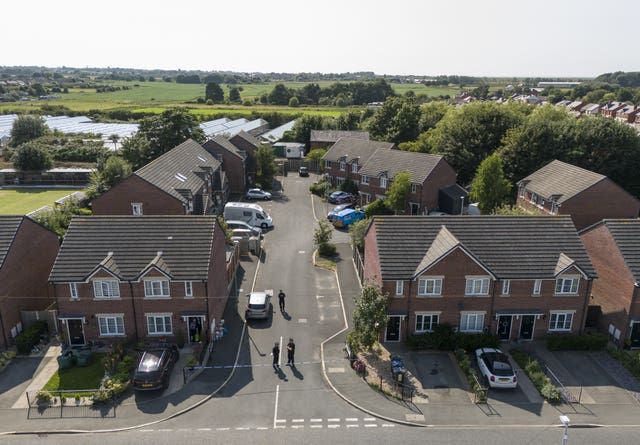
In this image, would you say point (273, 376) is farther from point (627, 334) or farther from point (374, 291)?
point (627, 334)

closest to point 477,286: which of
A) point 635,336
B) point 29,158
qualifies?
point 635,336

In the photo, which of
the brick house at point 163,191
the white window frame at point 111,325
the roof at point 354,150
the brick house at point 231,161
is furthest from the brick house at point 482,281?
the brick house at point 231,161

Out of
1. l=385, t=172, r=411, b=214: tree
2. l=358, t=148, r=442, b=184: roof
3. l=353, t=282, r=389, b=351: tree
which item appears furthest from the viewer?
l=358, t=148, r=442, b=184: roof

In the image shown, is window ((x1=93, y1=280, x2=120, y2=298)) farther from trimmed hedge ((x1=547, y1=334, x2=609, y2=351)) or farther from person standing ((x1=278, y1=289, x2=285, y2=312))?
trimmed hedge ((x1=547, y1=334, x2=609, y2=351))

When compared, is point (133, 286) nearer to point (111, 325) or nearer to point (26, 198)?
point (111, 325)

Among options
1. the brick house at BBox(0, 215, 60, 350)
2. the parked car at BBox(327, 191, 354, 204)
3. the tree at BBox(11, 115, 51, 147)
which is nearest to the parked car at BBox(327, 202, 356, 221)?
the parked car at BBox(327, 191, 354, 204)

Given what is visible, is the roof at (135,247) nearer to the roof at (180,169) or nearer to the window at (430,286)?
the roof at (180,169)

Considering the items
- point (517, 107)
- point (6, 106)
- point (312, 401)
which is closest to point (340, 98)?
point (517, 107)
